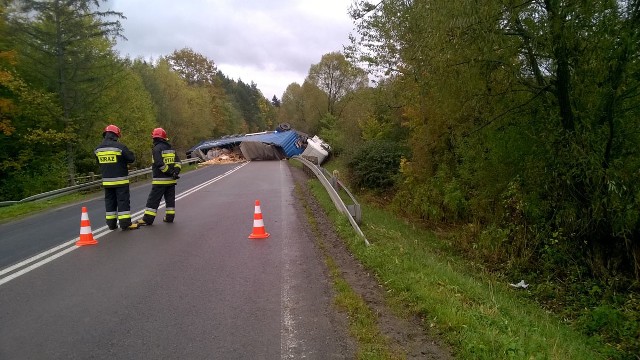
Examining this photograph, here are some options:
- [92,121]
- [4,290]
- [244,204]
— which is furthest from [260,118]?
[4,290]

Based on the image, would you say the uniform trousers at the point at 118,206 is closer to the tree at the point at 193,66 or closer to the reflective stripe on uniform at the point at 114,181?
the reflective stripe on uniform at the point at 114,181

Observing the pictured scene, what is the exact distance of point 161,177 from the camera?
373 inches

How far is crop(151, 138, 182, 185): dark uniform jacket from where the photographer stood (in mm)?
9312

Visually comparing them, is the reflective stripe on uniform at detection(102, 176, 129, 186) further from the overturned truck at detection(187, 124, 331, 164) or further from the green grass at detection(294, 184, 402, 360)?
the overturned truck at detection(187, 124, 331, 164)

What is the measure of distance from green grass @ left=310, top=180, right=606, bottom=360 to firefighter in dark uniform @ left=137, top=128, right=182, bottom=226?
4108mm

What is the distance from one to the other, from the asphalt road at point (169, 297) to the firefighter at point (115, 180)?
0.34m

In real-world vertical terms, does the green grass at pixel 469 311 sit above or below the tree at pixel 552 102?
below

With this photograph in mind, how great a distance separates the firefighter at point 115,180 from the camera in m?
8.68

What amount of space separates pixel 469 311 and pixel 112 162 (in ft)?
23.6

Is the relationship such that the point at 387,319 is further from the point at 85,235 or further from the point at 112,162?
the point at 112,162

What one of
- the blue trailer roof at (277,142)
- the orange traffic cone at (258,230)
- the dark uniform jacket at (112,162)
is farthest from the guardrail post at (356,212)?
the blue trailer roof at (277,142)

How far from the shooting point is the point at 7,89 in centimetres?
2053

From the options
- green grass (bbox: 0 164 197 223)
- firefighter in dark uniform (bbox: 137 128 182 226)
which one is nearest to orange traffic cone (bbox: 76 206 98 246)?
firefighter in dark uniform (bbox: 137 128 182 226)

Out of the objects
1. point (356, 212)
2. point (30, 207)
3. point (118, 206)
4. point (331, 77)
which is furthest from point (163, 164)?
point (331, 77)
